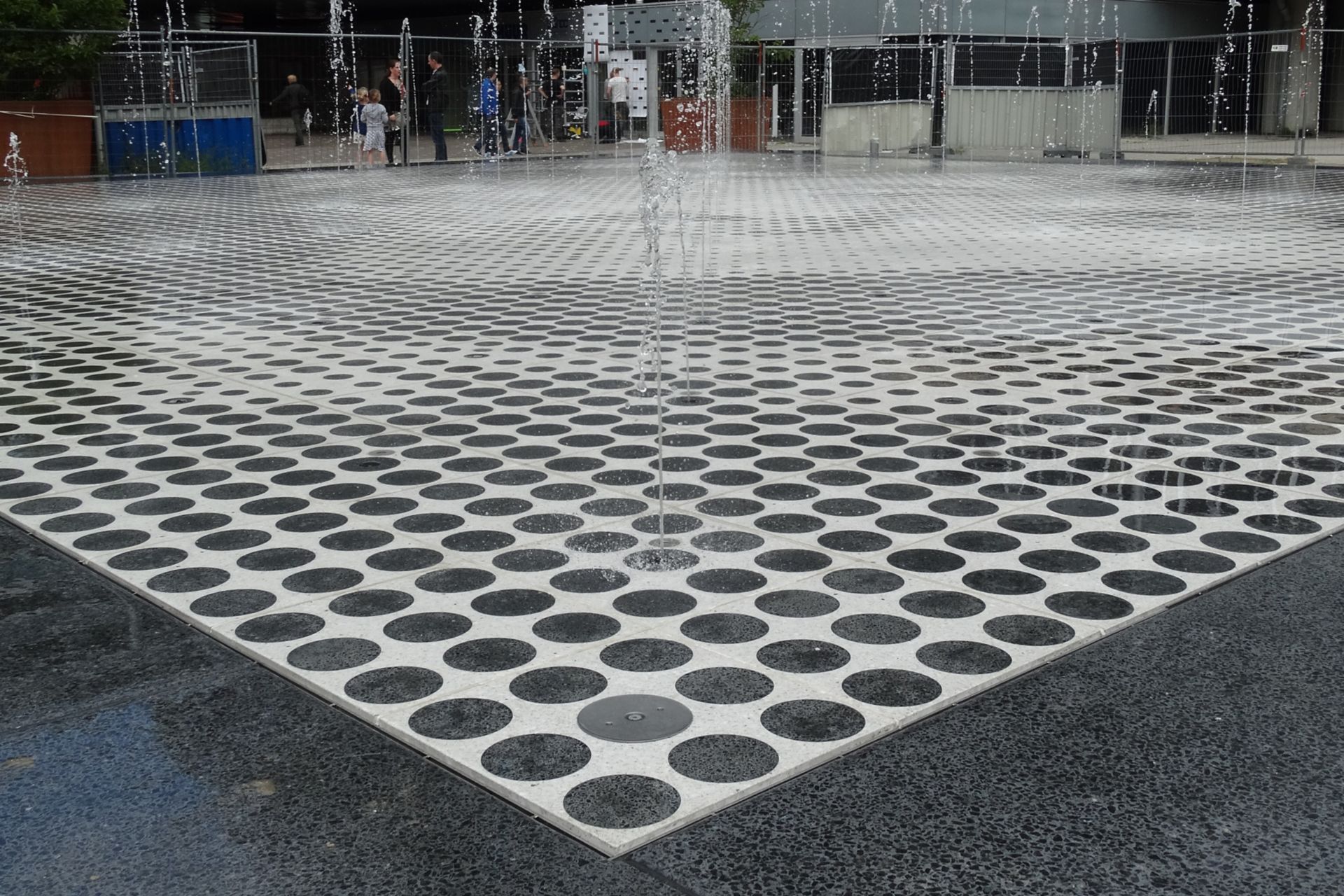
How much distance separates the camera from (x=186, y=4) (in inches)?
1257

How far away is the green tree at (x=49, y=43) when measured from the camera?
16.7 meters

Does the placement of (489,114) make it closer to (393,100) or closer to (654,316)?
(393,100)

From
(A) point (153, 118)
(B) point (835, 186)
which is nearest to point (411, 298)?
(B) point (835, 186)

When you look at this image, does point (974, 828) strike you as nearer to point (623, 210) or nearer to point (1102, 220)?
point (1102, 220)

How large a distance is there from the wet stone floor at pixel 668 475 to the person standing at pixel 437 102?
12.6 m

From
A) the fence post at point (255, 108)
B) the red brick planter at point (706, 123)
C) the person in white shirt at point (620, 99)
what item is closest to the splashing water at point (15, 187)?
the fence post at point (255, 108)

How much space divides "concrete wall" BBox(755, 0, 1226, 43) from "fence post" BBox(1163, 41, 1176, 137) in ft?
20.0

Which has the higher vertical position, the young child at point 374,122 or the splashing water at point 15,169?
the young child at point 374,122

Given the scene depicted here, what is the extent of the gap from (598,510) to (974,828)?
6.23 ft

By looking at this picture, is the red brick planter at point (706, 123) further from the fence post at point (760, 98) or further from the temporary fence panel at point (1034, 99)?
the temporary fence panel at point (1034, 99)

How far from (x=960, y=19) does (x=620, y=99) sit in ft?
24.7

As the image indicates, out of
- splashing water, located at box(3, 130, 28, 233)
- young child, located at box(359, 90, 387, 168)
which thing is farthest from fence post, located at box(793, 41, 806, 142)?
splashing water, located at box(3, 130, 28, 233)

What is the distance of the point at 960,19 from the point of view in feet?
91.1

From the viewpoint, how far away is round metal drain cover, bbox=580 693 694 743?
2.47 metres
